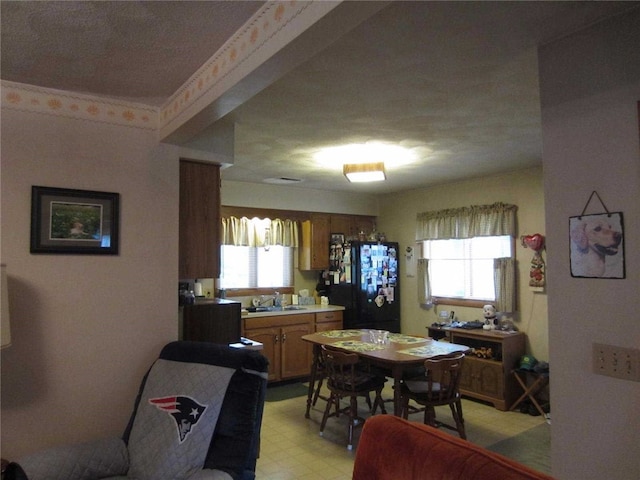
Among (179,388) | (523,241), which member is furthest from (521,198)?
(179,388)

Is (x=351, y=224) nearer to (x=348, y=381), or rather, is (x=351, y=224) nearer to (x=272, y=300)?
(x=272, y=300)

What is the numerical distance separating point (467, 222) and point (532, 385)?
194 centimetres

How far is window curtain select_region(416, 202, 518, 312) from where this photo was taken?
194 inches

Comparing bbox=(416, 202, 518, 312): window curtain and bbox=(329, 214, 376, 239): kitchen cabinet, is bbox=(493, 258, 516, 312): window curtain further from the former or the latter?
bbox=(329, 214, 376, 239): kitchen cabinet

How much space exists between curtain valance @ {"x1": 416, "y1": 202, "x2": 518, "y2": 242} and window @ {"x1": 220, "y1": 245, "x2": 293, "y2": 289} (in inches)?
72.7

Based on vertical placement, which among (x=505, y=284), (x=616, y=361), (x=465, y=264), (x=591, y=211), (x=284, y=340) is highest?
(x=591, y=211)

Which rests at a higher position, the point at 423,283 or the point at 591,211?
the point at 591,211

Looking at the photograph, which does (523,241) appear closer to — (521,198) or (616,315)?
(521,198)

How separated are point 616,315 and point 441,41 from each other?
1293 millimetres

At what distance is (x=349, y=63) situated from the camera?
215cm

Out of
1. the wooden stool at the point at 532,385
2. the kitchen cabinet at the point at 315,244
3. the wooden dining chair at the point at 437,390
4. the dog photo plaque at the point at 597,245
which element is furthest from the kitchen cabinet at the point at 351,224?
the dog photo plaque at the point at 597,245

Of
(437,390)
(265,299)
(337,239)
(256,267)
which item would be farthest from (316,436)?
(337,239)

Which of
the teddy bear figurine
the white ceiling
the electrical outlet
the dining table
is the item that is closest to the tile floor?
the dining table

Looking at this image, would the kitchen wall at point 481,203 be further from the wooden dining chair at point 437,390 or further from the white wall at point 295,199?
the wooden dining chair at point 437,390
